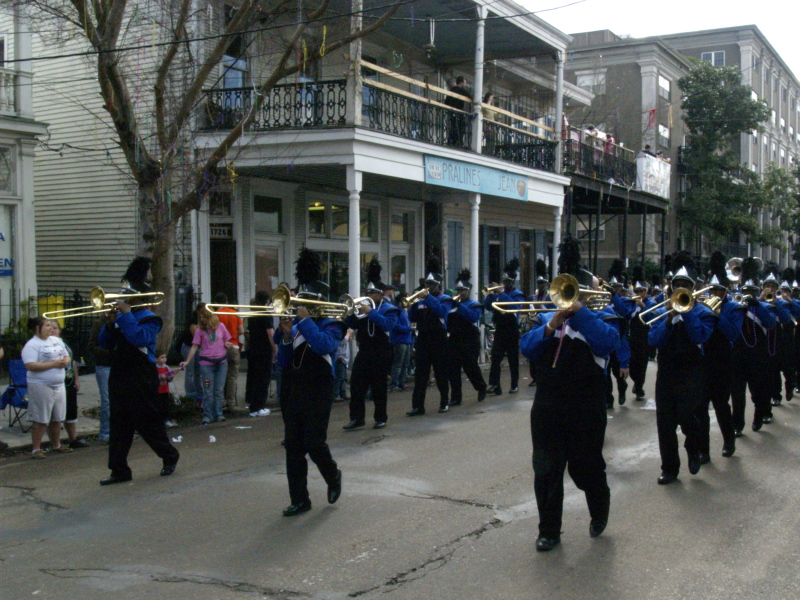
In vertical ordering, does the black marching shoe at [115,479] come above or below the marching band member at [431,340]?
below

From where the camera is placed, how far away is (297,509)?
6.38 meters

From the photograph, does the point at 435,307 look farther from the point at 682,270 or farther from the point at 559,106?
the point at 559,106

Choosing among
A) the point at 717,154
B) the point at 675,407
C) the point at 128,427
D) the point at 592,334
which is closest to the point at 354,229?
the point at 128,427

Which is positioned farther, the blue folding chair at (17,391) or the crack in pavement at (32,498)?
the blue folding chair at (17,391)

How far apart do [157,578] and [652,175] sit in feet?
80.5

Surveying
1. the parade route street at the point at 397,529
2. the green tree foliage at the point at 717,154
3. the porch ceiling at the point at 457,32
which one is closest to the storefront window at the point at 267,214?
the porch ceiling at the point at 457,32

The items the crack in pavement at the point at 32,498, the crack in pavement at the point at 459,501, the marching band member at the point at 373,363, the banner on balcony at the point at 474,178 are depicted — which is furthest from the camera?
the banner on balcony at the point at 474,178

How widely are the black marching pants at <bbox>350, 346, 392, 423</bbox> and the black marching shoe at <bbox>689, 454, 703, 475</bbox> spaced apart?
3885 millimetres

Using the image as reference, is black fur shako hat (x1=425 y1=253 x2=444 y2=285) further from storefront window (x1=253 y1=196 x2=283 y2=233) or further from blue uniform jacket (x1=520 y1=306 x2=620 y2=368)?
blue uniform jacket (x1=520 y1=306 x2=620 y2=368)

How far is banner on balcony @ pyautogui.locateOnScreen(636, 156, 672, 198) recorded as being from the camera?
25.9 metres

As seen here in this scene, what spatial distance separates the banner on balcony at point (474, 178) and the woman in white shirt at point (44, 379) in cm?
943

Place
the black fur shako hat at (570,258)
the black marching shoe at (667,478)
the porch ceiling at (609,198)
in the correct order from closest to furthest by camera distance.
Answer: the black fur shako hat at (570,258) → the black marching shoe at (667,478) → the porch ceiling at (609,198)

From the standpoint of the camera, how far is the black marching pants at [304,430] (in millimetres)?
6406

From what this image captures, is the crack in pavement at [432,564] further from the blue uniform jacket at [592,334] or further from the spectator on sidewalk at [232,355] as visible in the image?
the spectator on sidewalk at [232,355]
